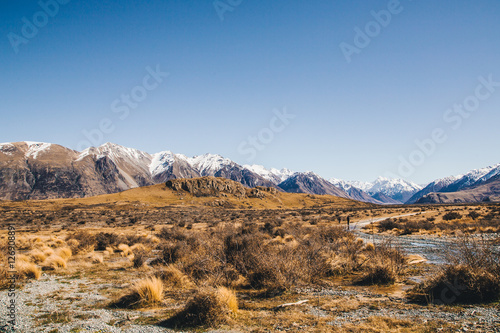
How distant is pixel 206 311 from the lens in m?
7.17

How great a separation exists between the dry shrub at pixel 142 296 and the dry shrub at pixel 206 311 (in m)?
1.76

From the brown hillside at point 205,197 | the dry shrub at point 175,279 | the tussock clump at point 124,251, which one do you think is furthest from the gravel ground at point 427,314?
the brown hillside at point 205,197

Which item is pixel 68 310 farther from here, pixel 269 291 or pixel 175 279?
pixel 269 291

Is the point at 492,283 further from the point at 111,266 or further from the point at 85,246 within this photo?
the point at 85,246

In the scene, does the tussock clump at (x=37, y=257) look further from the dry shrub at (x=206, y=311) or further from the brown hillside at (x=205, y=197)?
the brown hillside at (x=205, y=197)

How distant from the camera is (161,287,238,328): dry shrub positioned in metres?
7.05

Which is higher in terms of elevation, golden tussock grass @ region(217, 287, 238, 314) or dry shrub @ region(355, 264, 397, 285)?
golden tussock grass @ region(217, 287, 238, 314)

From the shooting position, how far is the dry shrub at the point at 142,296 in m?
8.81

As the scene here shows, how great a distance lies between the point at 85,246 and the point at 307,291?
17291mm

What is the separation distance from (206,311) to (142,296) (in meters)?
2.87

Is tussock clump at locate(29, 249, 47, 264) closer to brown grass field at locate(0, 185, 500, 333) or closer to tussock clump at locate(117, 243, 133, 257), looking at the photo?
brown grass field at locate(0, 185, 500, 333)

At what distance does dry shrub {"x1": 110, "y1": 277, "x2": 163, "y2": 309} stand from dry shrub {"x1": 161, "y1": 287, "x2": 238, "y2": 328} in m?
1.76

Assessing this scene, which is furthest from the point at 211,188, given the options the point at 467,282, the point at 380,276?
the point at 467,282

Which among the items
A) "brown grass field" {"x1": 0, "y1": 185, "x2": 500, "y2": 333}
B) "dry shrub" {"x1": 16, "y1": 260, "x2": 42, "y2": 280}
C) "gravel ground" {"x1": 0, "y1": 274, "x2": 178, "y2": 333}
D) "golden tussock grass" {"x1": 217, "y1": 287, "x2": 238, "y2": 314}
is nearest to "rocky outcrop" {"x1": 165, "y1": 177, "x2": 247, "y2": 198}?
"brown grass field" {"x1": 0, "y1": 185, "x2": 500, "y2": 333}
